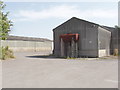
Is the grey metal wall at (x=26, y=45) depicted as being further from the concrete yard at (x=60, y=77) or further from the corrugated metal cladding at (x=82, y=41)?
the concrete yard at (x=60, y=77)

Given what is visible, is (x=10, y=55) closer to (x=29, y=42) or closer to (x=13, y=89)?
(x=13, y=89)

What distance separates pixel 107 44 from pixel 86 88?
70.5 feet

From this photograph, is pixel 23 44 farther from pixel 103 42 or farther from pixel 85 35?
pixel 103 42

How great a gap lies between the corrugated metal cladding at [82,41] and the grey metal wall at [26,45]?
24.4 m

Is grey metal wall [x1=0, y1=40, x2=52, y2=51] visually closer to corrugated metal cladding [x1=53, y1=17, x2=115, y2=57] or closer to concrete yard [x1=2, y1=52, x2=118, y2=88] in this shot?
corrugated metal cladding [x1=53, y1=17, x2=115, y2=57]

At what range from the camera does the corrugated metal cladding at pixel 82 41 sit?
21172 mm

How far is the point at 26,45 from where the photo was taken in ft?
156

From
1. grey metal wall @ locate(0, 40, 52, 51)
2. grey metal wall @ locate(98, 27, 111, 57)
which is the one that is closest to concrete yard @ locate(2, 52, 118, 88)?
grey metal wall @ locate(98, 27, 111, 57)

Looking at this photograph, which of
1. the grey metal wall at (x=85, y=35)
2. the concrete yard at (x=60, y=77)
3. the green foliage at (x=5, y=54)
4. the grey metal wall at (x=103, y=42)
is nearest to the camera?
the concrete yard at (x=60, y=77)

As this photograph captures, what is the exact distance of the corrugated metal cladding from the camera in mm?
21172

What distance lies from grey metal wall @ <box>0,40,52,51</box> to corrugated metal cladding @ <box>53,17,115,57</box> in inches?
959

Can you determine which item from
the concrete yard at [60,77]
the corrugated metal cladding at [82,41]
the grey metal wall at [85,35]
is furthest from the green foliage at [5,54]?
the grey metal wall at [85,35]

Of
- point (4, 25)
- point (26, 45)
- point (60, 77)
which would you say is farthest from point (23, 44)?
point (60, 77)

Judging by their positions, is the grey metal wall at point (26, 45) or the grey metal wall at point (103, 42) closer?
the grey metal wall at point (103, 42)
